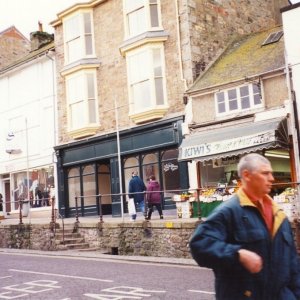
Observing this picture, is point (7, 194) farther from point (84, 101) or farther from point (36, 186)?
point (84, 101)

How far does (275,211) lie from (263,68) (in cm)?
1428

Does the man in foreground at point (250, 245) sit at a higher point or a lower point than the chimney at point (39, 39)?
→ lower

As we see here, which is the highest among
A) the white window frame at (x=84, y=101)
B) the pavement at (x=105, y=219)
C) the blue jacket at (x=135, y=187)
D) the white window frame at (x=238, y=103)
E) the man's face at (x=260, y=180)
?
the white window frame at (x=84, y=101)

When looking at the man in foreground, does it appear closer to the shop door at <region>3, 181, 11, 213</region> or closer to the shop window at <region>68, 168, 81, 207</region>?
the shop window at <region>68, 168, 81, 207</region>

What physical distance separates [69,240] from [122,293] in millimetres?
8936

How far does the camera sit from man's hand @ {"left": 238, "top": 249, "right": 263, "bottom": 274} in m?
2.95

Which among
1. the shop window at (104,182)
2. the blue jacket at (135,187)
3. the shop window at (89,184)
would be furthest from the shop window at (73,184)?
the blue jacket at (135,187)

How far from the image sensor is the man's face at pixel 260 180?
3215mm

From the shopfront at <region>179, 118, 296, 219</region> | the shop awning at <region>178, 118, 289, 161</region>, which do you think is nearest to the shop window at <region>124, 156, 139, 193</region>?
the shopfront at <region>179, 118, 296, 219</region>

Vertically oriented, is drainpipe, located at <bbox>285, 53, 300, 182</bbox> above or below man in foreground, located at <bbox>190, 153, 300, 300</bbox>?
above

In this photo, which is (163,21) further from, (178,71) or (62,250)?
(62,250)

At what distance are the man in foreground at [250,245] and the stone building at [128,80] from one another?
1499 centimetres

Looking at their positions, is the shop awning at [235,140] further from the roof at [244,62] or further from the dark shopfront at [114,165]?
the roof at [244,62]

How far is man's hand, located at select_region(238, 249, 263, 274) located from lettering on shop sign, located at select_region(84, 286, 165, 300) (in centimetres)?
528
